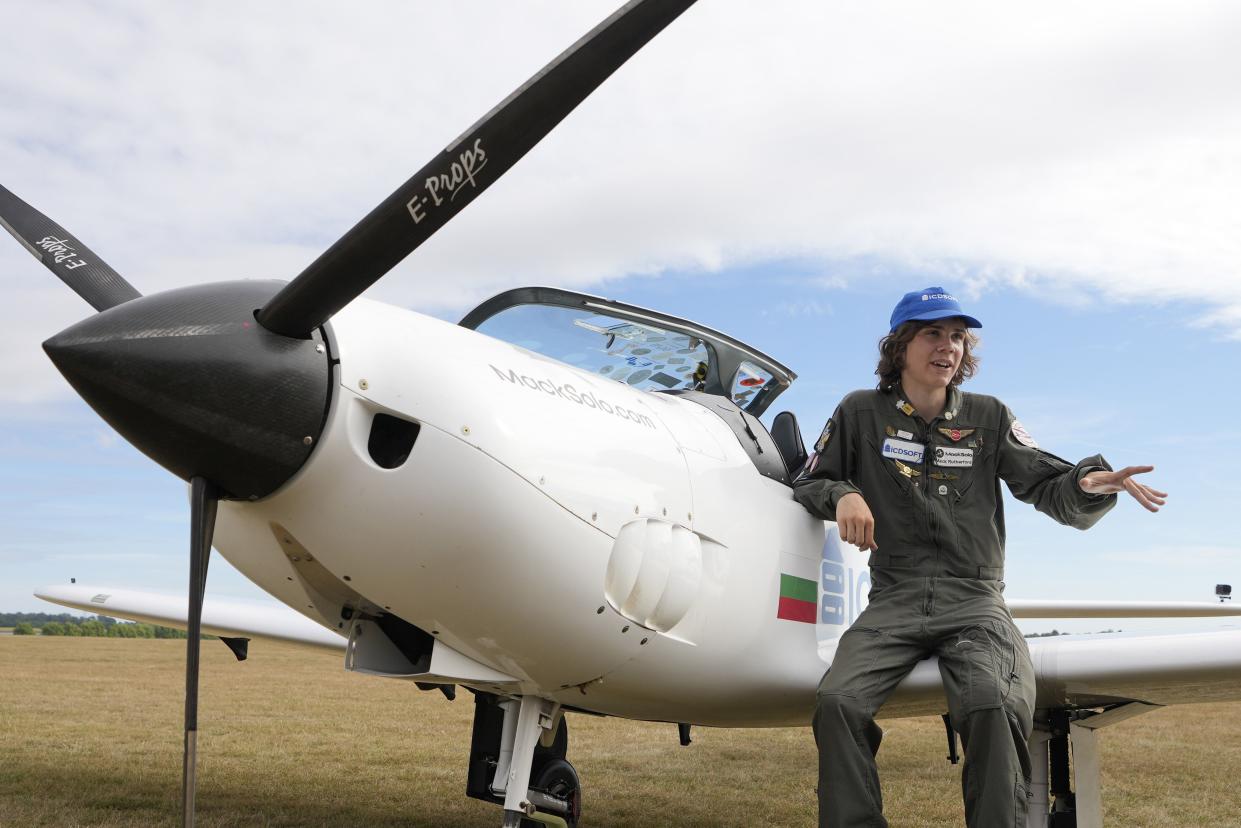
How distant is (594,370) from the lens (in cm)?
469

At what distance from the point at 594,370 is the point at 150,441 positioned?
7.20 feet

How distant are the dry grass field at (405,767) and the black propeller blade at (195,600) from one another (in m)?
3.10

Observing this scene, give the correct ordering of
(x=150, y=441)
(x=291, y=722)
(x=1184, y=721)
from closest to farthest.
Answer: (x=150, y=441)
(x=291, y=722)
(x=1184, y=721)

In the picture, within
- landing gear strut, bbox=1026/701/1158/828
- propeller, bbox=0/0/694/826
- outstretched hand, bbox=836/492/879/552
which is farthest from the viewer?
landing gear strut, bbox=1026/701/1158/828

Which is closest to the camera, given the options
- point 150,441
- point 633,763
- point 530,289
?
point 150,441

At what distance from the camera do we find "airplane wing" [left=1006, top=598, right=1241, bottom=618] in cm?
909

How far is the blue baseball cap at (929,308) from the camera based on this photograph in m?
4.11

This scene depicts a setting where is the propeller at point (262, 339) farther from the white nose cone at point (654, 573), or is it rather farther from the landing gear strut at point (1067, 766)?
the landing gear strut at point (1067, 766)

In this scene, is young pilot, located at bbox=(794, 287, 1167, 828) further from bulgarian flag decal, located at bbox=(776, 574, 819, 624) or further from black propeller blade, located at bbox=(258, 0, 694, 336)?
black propeller blade, located at bbox=(258, 0, 694, 336)

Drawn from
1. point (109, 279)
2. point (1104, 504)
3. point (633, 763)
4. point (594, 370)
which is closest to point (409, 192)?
point (109, 279)

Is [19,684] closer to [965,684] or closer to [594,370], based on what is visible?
[594,370]

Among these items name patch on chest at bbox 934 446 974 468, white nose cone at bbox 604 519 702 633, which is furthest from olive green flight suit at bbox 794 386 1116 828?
white nose cone at bbox 604 519 702 633

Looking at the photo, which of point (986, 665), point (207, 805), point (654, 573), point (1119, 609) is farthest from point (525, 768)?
point (1119, 609)

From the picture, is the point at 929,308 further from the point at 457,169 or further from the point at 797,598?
the point at 457,169
